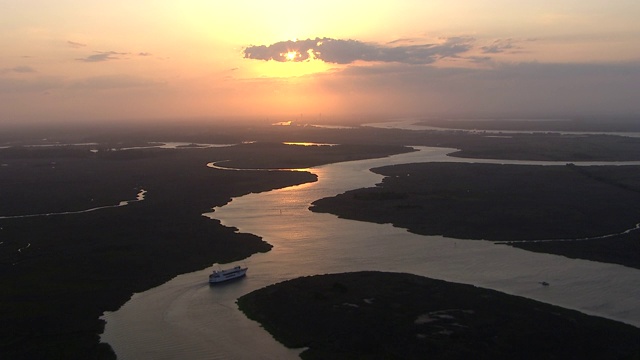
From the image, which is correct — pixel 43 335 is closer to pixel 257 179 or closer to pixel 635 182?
pixel 257 179

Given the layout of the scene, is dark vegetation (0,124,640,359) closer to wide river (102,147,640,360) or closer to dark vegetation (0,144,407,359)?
dark vegetation (0,144,407,359)

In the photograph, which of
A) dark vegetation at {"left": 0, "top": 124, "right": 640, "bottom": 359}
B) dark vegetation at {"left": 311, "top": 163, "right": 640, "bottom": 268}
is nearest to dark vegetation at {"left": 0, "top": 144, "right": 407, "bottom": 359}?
dark vegetation at {"left": 0, "top": 124, "right": 640, "bottom": 359}

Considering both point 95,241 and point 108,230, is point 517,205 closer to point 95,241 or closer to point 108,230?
point 108,230

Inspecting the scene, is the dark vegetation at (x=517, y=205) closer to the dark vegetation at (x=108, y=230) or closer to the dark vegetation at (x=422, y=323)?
the dark vegetation at (x=108, y=230)

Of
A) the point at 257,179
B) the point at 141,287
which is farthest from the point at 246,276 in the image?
the point at 257,179

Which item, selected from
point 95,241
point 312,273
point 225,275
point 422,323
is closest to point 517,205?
point 312,273

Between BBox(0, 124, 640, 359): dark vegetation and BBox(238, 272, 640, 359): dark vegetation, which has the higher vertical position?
BBox(0, 124, 640, 359): dark vegetation
